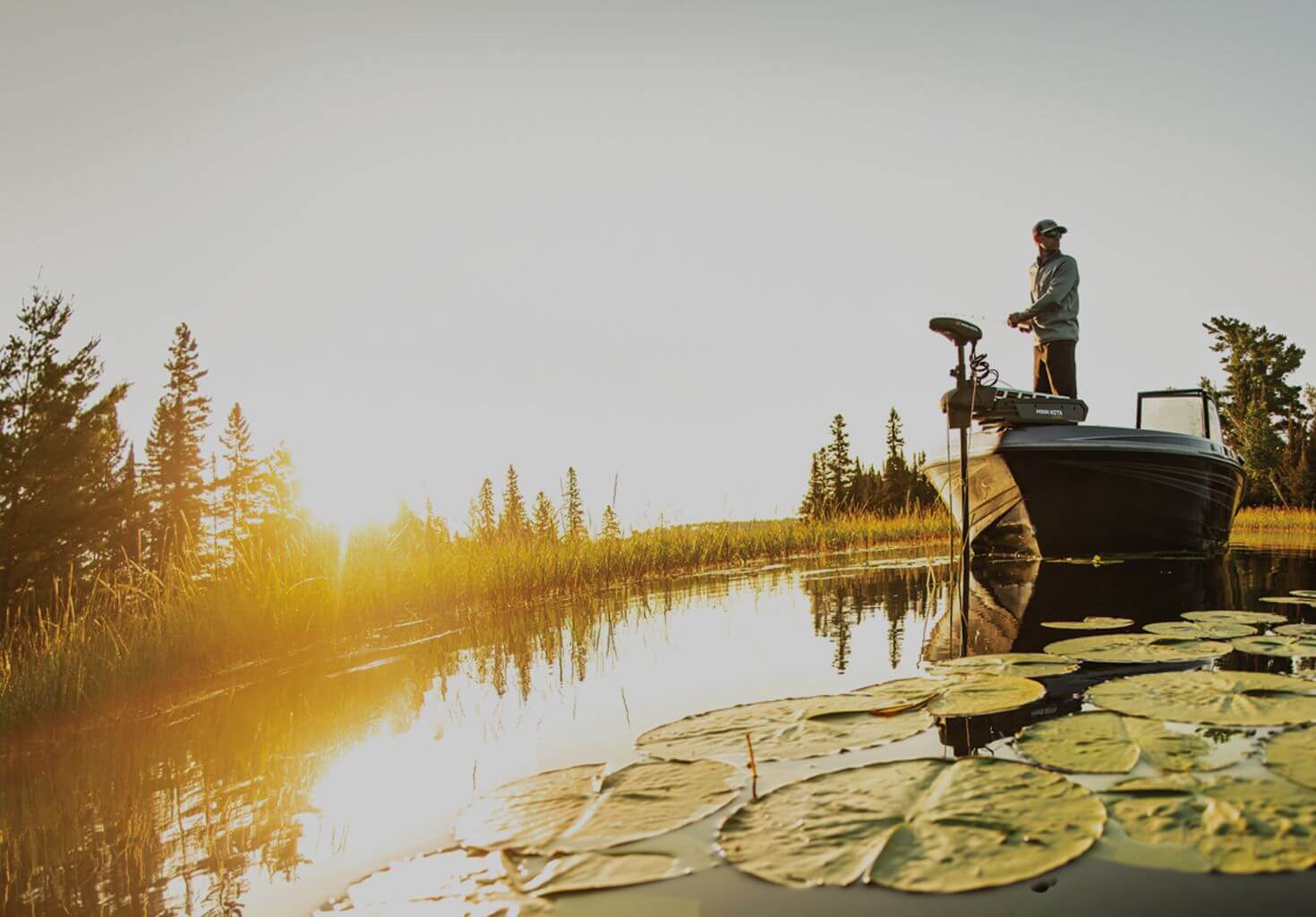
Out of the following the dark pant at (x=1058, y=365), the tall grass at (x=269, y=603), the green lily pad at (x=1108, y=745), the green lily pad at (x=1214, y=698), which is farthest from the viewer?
the dark pant at (x=1058, y=365)

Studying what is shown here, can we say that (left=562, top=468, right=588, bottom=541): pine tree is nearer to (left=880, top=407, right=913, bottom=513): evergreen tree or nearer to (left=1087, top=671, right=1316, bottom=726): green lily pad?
(left=1087, top=671, right=1316, bottom=726): green lily pad

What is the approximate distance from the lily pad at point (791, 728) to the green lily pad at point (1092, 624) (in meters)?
1.63

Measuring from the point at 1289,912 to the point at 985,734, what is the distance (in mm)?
1001

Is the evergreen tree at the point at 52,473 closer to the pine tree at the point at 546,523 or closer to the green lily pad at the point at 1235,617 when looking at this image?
the pine tree at the point at 546,523

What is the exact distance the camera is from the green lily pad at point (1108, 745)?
1721mm

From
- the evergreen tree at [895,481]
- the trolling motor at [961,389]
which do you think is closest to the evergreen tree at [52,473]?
the trolling motor at [961,389]

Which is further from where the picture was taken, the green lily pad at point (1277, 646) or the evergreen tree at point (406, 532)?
the evergreen tree at point (406, 532)

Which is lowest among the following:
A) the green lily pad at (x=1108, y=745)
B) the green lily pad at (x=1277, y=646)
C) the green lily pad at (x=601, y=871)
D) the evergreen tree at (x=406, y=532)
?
the green lily pad at (x=1277, y=646)

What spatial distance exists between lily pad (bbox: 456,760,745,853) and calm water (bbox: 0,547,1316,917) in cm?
8

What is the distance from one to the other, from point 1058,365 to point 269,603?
7.09 m

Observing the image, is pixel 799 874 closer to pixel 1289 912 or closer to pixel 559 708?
pixel 1289 912

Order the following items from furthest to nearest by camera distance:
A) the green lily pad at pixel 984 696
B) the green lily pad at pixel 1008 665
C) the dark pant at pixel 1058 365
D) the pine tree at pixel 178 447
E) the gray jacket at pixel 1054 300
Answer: the pine tree at pixel 178 447, the dark pant at pixel 1058 365, the gray jacket at pixel 1054 300, the green lily pad at pixel 1008 665, the green lily pad at pixel 984 696

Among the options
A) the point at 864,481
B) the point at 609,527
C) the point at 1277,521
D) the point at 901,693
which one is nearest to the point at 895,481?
the point at 864,481

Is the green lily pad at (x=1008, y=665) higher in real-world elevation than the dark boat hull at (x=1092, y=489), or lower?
lower
